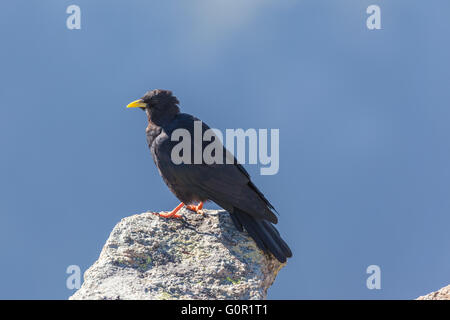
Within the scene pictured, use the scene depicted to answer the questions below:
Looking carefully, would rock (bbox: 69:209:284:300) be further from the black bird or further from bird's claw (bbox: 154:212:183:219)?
the black bird

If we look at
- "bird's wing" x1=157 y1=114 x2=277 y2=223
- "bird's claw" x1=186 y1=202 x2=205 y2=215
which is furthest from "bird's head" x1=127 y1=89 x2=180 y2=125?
"bird's claw" x1=186 y1=202 x2=205 y2=215

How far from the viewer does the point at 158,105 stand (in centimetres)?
909

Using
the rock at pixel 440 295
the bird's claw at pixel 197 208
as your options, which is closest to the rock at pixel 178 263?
the bird's claw at pixel 197 208

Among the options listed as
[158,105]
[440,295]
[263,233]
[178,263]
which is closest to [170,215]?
[178,263]

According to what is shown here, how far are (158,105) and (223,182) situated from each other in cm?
193

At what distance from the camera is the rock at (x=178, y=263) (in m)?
6.04

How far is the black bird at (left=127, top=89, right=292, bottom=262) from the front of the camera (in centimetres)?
748

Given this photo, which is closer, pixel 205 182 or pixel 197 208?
pixel 205 182

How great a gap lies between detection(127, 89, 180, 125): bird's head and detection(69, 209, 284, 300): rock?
6.33ft

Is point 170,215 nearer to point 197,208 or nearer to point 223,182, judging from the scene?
point 197,208

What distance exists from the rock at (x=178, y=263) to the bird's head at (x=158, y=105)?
193cm
